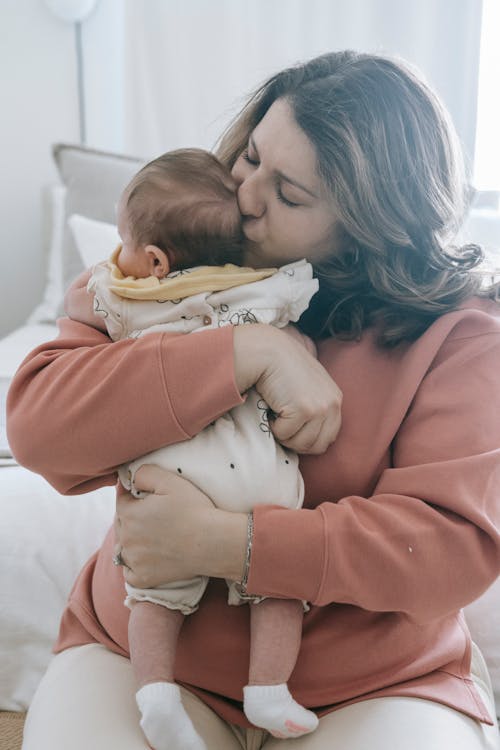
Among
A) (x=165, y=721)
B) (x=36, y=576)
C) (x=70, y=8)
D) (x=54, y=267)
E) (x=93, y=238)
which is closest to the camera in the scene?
(x=165, y=721)

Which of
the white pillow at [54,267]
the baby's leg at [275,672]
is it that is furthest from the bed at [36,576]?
the white pillow at [54,267]

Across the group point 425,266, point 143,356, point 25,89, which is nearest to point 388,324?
point 425,266

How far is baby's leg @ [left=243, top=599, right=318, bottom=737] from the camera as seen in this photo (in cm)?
82

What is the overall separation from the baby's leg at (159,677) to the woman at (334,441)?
0.14 feet

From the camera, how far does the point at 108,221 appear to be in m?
2.45

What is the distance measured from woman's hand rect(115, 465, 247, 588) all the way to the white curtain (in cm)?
237

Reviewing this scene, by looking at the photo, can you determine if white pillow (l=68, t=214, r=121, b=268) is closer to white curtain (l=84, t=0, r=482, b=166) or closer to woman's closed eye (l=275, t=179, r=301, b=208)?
white curtain (l=84, t=0, r=482, b=166)

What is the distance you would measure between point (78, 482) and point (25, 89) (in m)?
2.66

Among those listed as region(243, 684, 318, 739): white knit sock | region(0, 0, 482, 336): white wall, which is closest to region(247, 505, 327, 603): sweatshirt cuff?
region(243, 684, 318, 739): white knit sock

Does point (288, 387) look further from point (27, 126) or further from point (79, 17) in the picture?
point (27, 126)

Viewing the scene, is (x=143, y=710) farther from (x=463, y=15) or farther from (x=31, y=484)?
(x=463, y=15)

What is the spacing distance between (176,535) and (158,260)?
0.35 m

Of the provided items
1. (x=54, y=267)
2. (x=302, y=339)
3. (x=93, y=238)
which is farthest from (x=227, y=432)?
(x=54, y=267)

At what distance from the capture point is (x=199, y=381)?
0.84 meters
